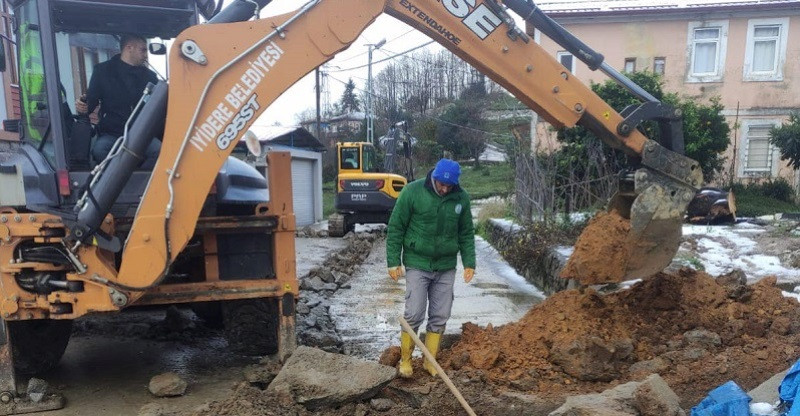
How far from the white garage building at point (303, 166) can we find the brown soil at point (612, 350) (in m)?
15.1

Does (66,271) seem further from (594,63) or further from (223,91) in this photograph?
(594,63)

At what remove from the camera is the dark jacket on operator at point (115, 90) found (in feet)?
13.8

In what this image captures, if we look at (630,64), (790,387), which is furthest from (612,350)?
(630,64)

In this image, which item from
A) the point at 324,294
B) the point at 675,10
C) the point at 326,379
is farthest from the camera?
the point at 675,10

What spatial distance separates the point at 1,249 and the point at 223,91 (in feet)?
5.75

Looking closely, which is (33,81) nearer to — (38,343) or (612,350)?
(38,343)

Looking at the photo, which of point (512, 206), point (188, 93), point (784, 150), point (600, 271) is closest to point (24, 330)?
point (188, 93)

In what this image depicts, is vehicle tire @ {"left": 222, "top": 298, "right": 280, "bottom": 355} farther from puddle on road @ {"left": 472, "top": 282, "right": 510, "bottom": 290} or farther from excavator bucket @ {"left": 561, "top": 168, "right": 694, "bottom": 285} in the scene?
puddle on road @ {"left": 472, "top": 282, "right": 510, "bottom": 290}

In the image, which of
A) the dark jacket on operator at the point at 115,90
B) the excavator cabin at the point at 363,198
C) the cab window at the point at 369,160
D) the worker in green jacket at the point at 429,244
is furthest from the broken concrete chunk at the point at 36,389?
the cab window at the point at 369,160

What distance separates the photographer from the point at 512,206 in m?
12.1

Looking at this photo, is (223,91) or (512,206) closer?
(223,91)

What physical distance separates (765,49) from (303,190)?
50.6 feet

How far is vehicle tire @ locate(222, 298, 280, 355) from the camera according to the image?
4531mm

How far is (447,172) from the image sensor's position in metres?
4.21
